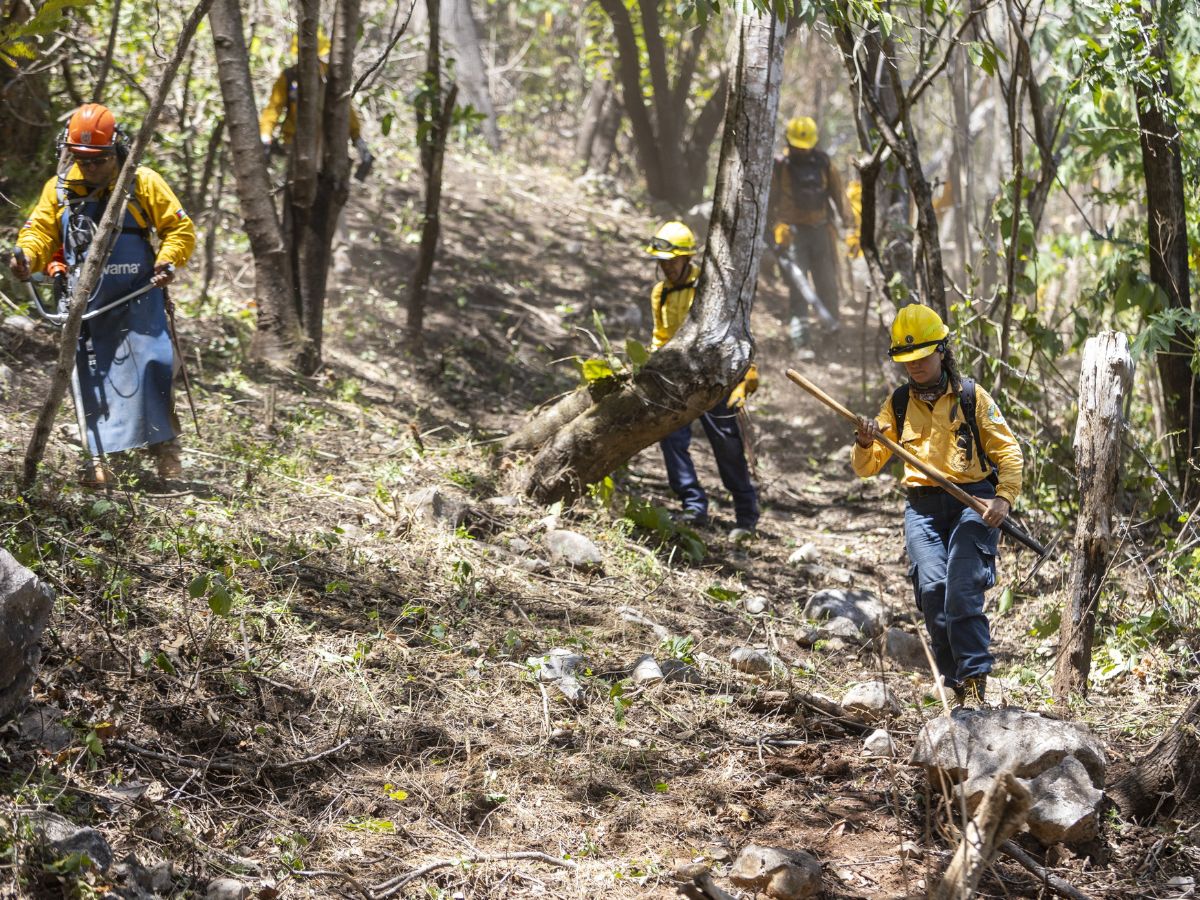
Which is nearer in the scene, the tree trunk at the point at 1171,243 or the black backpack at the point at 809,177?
the tree trunk at the point at 1171,243

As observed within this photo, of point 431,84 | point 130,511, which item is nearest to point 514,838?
point 130,511

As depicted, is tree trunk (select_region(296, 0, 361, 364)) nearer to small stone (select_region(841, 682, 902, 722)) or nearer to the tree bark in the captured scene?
the tree bark

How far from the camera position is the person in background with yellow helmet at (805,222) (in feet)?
38.5

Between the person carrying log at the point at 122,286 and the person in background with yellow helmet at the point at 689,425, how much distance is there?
2.79 m

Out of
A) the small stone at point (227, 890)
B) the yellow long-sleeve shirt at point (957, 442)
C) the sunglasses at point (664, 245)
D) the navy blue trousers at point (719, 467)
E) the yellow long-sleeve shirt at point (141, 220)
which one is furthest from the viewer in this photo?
the navy blue trousers at point (719, 467)

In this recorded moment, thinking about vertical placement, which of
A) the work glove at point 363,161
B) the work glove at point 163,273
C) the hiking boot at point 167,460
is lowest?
the hiking boot at point 167,460

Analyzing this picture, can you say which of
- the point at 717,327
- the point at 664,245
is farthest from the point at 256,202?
the point at 717,327

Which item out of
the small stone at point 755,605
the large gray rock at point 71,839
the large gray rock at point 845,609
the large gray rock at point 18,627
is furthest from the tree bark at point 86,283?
the large gray rock at point 845,609

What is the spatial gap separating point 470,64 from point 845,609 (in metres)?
9.76

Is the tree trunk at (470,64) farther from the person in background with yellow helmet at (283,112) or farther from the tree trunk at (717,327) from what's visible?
the tree trunk at (717,327)

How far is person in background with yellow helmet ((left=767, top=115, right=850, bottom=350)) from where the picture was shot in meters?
11.8

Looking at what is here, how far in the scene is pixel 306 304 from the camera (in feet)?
25.9

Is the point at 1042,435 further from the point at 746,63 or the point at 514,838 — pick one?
the point at 514,838

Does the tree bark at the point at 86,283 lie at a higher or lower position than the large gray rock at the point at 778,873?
higher
